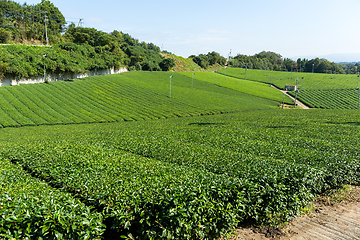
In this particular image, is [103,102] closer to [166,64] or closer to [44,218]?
[44,218]

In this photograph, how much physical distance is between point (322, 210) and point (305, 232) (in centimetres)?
237

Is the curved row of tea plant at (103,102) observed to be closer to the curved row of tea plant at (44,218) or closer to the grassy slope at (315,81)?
the curved row of tea plant at (44,218)

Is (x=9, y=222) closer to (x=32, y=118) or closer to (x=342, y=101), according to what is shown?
(x=32, y=118)

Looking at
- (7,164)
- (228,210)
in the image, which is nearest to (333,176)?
(228,210)

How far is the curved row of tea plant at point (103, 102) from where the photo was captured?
→ 150 feet

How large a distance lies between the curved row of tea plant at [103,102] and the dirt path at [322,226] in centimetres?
4190

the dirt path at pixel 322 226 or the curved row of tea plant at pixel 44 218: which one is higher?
the curved row of tea plant at pixel 44 218

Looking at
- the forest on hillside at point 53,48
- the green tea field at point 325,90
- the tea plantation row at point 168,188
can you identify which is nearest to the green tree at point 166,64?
the forest on hillside at point 53,48

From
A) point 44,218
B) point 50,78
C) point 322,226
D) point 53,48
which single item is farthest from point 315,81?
point 44,218

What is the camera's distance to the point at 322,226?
383 inches

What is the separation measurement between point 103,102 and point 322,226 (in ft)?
180

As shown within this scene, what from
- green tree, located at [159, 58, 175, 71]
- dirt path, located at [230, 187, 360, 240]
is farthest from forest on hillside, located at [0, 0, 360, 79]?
dirt path, located at [230, 187, 360, 240]

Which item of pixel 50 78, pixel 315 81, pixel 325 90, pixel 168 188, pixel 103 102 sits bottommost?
pixel 103 102

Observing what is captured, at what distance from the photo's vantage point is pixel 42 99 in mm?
52312
